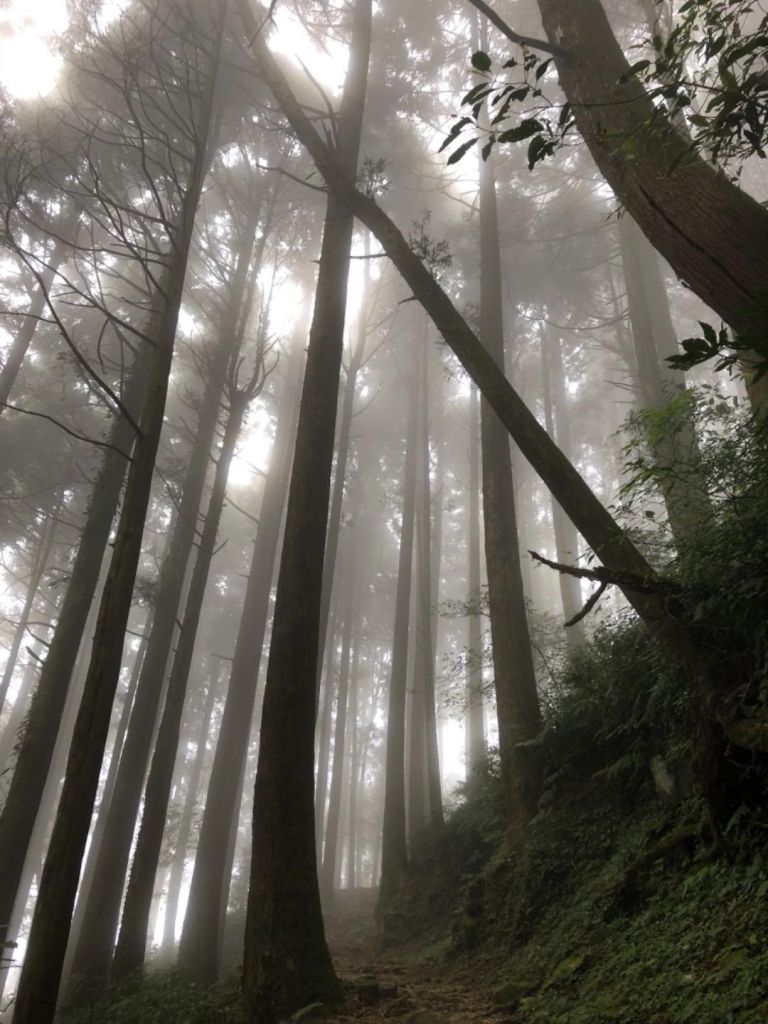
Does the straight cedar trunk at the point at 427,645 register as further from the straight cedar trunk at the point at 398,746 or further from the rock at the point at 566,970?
the rock at the point at 566,970

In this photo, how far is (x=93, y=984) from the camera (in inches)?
291

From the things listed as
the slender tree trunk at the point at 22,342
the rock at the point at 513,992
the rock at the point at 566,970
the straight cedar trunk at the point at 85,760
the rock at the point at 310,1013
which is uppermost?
the slender tree trunk at the point at 22,342

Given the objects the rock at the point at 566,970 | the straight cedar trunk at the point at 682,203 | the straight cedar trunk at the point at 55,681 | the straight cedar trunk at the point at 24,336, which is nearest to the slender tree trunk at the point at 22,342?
the straight cedar trunk at the point at 24,336

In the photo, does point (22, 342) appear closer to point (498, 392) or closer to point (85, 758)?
point (85, 758)

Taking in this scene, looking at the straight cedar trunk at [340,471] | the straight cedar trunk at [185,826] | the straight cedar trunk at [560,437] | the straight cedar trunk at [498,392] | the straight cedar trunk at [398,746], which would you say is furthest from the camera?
the straight cedar trunk at [185,826]

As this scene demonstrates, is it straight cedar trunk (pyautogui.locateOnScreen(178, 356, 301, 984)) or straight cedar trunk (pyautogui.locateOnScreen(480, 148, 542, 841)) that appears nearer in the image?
straight cedar trunk (pyautogui.locateOnScreen(480, 148, 542, 841))

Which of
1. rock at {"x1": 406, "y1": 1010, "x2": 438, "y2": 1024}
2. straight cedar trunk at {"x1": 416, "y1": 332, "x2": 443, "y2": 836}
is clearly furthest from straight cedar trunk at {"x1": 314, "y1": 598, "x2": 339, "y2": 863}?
rock at {"x1": 406, "y1": 1010, "x2": 438, "y2": 1024}

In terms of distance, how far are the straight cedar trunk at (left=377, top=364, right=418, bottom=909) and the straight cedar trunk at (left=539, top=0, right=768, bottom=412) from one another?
9.36 m

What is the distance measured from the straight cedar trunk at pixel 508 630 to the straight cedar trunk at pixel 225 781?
191 inches

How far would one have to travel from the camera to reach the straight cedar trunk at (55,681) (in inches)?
271

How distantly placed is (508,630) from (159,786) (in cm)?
505

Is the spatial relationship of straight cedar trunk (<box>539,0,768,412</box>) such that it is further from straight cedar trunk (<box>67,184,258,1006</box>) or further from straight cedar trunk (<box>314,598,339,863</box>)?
straight cedar trunk (<box>314,598,339,863</box>)

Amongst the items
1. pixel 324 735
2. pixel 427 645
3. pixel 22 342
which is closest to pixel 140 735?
pixel 427 645

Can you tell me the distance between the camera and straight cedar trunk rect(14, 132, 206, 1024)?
143 inches
